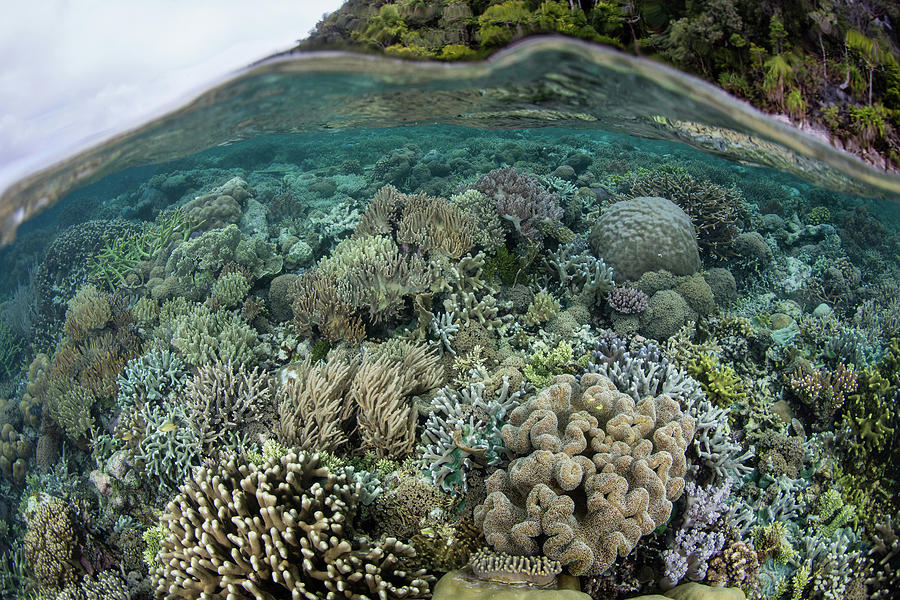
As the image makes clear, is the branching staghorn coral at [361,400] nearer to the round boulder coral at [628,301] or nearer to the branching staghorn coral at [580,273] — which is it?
the branching staghorn coral at [580,273]

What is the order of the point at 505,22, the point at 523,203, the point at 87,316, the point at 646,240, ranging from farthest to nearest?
the point at 87,316, the point at 523,203, the point at 646,240, the point at 505,22

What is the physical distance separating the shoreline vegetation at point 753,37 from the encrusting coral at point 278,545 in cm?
680

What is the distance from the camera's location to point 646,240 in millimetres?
6969

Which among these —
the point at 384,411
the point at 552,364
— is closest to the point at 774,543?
the point at 552,364

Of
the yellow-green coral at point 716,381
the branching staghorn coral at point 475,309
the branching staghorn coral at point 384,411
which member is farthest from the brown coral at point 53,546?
the yellow-green coral at point 716,381

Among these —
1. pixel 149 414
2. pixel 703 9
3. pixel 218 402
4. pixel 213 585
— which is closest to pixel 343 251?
pixel 218 402

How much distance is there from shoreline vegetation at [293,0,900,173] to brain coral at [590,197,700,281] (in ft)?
6.68

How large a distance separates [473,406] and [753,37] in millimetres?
6485

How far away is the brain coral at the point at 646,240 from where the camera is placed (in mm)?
6969

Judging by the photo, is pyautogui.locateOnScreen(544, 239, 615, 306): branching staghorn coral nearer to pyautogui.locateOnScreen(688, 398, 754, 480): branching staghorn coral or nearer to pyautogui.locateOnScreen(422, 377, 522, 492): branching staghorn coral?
pyautogui.locateOnScreen(688, 398, 754, 480): branching staghorn coral

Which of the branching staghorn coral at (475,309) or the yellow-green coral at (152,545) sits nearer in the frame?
the yellow-green coral at (152,545)

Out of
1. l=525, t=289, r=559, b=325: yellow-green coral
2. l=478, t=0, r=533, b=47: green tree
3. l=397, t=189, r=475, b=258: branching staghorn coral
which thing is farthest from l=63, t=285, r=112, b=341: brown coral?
l=478, t=0, r=533, b=47: green tree

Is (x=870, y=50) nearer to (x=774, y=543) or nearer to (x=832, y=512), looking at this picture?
(x=832, y=512)

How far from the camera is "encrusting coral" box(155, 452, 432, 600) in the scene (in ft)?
10.4
